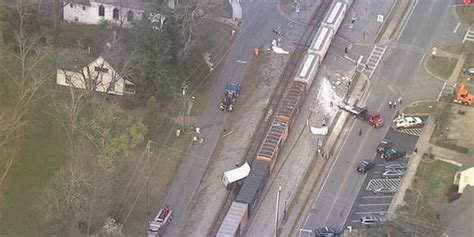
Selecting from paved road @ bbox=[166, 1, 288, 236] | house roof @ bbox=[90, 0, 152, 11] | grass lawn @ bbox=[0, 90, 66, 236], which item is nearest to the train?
paved road @ bbox=[166, 1, 288, 236]

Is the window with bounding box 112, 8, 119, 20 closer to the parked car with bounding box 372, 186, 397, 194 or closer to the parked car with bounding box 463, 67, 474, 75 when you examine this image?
the parked car with bounding box 372, 186, 397, 194

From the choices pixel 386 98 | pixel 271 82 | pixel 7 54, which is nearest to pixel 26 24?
pixel 7 54

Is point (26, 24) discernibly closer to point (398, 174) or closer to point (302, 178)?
point (302, 178)

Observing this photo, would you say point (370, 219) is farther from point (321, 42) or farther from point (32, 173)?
point (32, 173)

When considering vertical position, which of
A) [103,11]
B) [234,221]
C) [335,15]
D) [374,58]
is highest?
[335,15]

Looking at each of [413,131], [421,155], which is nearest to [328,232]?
[421,155]

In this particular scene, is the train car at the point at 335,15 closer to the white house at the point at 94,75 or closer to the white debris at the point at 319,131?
the white debris at the point at 319,131
